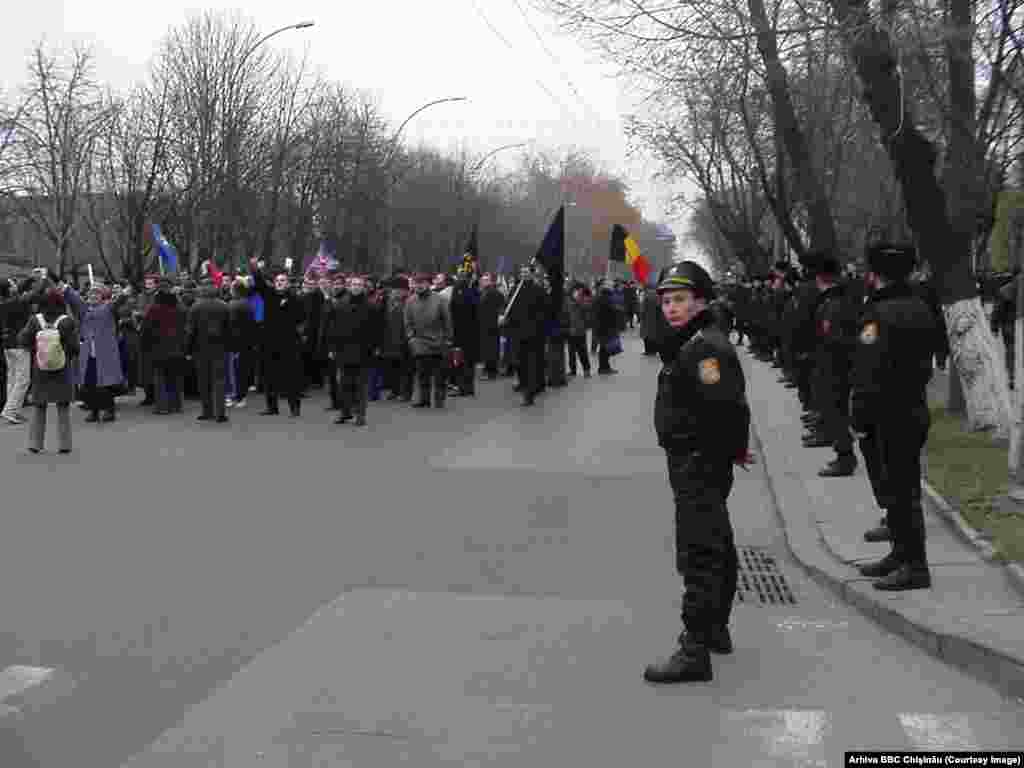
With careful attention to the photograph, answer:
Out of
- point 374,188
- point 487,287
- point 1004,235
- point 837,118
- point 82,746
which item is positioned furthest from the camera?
point 1004,235

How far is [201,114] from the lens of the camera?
33.9 m

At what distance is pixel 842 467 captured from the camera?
11.9 m

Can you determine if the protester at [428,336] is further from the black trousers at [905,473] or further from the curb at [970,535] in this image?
the black trousers at [905,473]

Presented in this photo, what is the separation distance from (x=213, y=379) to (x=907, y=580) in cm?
1142

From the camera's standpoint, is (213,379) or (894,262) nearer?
(894,262)

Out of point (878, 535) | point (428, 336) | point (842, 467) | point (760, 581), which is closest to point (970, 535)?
point (878, 535)

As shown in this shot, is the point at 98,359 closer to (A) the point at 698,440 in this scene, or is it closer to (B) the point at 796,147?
(B) the point at 796,147

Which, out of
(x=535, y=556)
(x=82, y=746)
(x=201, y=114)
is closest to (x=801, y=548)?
(x=535, y=556)

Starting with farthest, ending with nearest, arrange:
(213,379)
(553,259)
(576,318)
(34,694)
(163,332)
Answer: (576,318), (553,259), (163,332), (213,379), (34,694)

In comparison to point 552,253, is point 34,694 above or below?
below

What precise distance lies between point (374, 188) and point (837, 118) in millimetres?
17396

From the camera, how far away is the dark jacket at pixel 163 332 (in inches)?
714

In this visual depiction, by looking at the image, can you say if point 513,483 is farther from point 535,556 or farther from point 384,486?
point 535,556

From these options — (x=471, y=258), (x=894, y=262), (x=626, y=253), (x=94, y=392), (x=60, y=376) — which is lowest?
(x=94, y=392)
